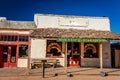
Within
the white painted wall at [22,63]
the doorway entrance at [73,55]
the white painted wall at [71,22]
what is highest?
the white painted wall at [71,22]

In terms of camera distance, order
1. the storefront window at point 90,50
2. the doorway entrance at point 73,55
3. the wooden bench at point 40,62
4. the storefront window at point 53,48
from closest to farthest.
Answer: the wooden bench at point 40,62 → the storefront window at point 53,48 → the doorway entrance at point 73,55 → the storefront window at point 90,50

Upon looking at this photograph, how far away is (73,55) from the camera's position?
70.7 feet

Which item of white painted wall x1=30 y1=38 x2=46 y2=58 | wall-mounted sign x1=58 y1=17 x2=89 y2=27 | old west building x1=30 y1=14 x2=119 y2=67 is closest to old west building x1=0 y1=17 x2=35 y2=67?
white painted wall x1=30 y1=38 x2=46 y2=58

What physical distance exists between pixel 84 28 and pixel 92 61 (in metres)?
3.38

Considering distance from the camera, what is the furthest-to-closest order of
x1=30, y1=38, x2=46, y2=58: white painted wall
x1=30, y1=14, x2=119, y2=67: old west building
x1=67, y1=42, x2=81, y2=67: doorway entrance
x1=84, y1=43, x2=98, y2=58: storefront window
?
x1=84, y1=43, x2=98, y2=58: storefront window, x1=67, y1=42, x2=81, y2=67: doorway entrance, x1=30, y1=14, x2=119, y2=67: old west building, x1=30, y1=38, x2=46, y2=58: white painted wall

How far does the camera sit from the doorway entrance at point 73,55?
844 inches

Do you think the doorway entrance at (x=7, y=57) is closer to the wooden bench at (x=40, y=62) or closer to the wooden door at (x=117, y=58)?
the wooden bench at (x=40, y=62)

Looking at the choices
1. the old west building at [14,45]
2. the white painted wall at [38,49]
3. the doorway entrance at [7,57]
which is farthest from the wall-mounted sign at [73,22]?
the doorway entrance at [7,57]

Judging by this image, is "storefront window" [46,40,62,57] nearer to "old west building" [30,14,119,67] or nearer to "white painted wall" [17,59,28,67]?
"old west building" [30,14,119,67]

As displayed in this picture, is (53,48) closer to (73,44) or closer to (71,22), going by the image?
(73,44)

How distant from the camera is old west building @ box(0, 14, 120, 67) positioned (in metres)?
20.6

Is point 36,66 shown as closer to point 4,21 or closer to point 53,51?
point 53,51

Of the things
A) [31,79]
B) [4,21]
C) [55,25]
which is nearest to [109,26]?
[55,25]

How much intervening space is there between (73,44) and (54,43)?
77.1 inches
